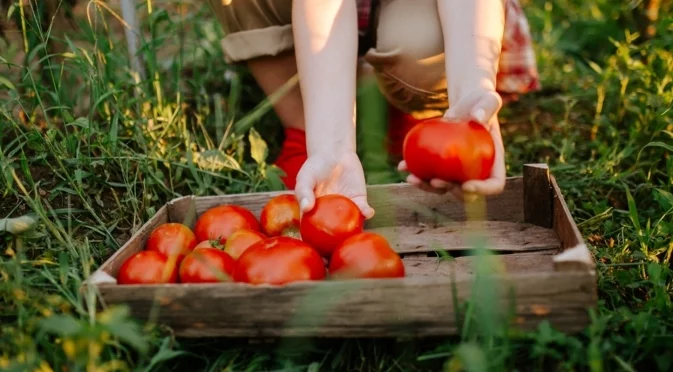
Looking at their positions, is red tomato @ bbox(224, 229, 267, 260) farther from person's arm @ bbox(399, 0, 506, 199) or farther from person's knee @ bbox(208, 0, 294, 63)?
person's knee @ bbox(208, 0, 294, 63)

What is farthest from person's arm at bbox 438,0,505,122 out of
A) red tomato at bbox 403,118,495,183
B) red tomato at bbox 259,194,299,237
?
red tomato at bbox 259,194,299,237

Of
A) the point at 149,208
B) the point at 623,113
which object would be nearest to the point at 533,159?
the point at 623,113

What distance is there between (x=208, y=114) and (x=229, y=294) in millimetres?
1303

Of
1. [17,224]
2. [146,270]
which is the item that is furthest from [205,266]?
[17,224]

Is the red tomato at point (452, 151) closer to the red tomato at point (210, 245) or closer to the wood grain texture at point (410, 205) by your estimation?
the wood grain texture at point (410, 205)

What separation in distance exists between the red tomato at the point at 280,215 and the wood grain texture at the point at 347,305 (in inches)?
16.6

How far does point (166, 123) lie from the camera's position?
7.16 ft

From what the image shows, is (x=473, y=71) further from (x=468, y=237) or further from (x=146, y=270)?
(x=146, y=270)

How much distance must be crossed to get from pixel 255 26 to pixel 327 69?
23.2 inches

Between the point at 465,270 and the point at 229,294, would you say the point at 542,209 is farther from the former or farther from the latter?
the point at 229,294

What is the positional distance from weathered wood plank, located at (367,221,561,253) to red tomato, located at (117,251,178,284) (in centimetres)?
56

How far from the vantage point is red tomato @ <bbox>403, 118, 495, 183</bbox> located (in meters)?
1.42

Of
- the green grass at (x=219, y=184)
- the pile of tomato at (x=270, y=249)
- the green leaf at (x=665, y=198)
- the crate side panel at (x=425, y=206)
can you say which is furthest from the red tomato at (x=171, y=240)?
the green leaf at (x=665, y=198)

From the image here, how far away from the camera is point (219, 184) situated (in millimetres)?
2146
